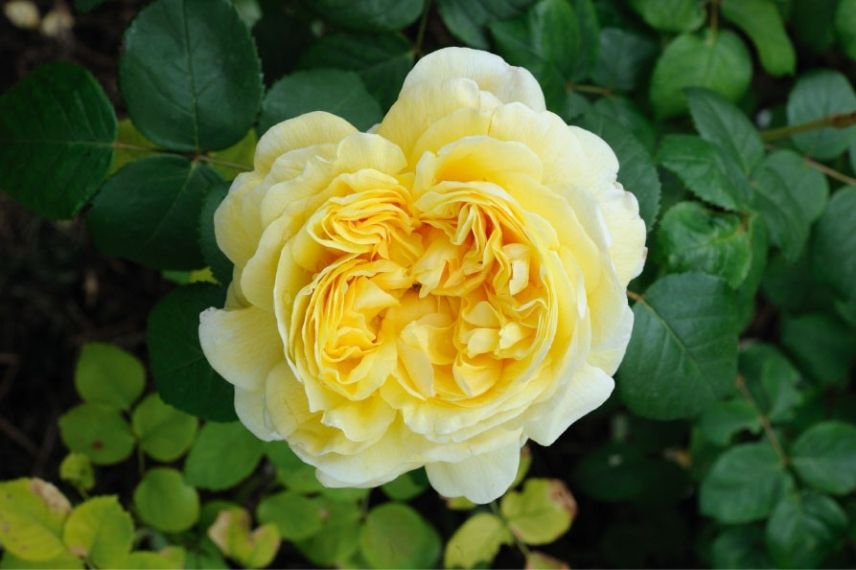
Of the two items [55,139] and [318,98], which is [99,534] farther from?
[318,98]

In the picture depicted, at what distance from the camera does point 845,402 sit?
6.43 ft

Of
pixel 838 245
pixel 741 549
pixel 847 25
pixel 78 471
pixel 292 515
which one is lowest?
pixel 741 549

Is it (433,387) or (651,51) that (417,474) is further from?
(651,51)

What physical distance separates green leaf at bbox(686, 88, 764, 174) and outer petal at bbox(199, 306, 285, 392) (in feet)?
2.85

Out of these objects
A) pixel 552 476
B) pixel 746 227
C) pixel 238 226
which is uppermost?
pixel 238 226

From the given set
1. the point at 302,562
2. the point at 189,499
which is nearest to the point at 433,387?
the point at 189,499

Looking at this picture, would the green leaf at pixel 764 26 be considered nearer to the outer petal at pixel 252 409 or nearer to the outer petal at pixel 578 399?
the outer petal at pixel 578 399

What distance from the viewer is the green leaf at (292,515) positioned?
159 cm

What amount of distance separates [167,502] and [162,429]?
14 centimetres

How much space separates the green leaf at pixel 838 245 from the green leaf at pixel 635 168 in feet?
1.80

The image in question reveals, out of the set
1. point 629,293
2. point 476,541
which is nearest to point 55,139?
point 629,293

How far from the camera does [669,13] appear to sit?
155cm

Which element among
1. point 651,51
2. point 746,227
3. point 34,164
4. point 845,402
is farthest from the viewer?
point 845,402

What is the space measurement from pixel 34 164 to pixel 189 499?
70 cm
